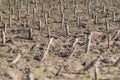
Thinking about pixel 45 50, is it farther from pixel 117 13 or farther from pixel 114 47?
pixel 117 13

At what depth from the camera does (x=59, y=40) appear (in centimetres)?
984

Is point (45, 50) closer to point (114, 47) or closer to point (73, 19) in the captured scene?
point (114, 47)

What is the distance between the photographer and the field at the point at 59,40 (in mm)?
7668

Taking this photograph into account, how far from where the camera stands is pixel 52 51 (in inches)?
352

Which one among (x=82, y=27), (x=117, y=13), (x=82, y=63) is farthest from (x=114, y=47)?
(x=117, y=13)

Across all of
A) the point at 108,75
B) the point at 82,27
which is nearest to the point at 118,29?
the point at 82,27

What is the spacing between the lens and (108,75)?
7500 mm

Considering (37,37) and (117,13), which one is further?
(117,13)

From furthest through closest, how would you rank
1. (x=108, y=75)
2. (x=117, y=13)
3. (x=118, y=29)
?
(x=117, y=13) → (x=118, y=29) → (x=108, y=75)

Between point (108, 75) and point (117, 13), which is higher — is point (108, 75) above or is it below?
below

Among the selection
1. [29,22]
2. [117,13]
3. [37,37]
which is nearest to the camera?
[37,37]

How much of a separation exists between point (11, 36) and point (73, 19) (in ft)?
8.28

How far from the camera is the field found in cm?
767

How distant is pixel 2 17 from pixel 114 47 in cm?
448
